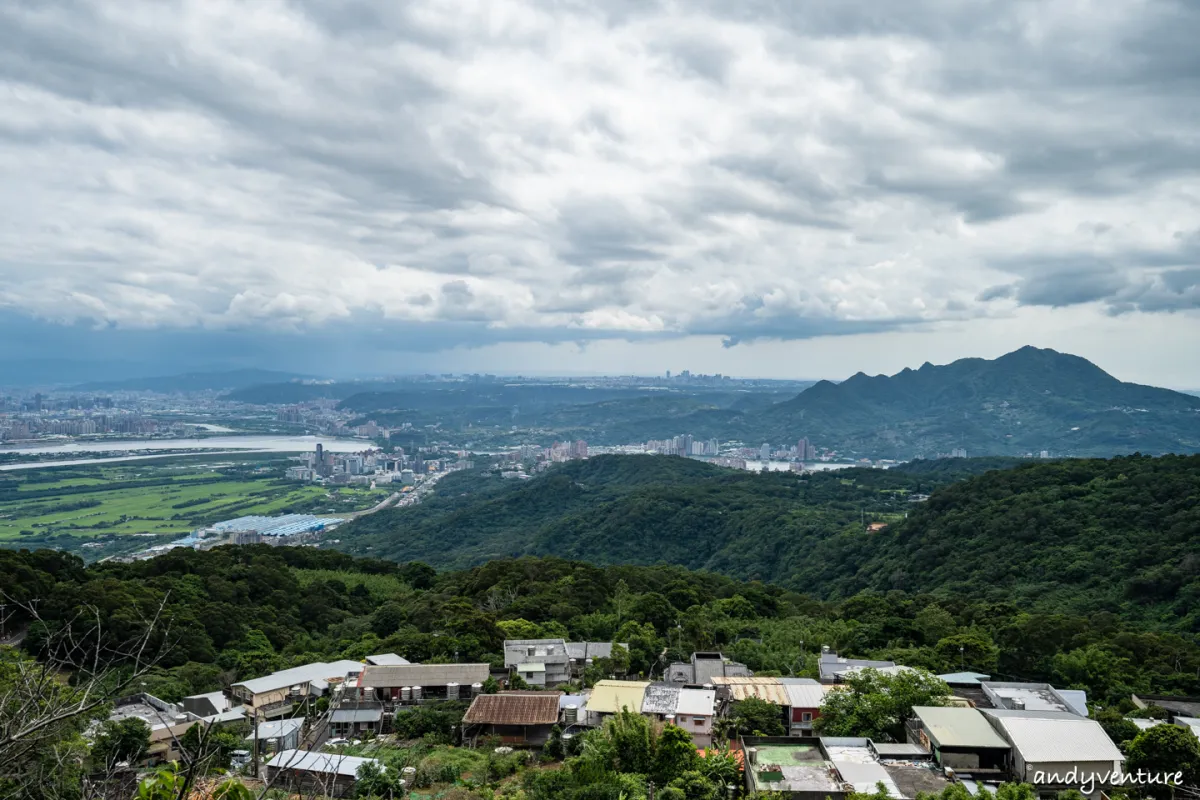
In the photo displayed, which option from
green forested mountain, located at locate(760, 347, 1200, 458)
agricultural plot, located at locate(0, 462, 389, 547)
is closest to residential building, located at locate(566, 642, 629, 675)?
agricultural plot, located at locate(0, 462, 389, 547)

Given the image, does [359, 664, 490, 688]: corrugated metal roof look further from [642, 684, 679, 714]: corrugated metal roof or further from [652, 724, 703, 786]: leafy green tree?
[652, 724, 703, 786]: leafy green tree

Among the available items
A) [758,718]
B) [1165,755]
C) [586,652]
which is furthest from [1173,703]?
[586,652]

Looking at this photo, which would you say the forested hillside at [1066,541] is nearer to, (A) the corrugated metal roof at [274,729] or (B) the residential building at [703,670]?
(B) the residential building at [703,670]

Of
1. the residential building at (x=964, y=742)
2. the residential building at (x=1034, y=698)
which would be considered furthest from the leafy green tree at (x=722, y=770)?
the residential building at (x=1034, y=698)

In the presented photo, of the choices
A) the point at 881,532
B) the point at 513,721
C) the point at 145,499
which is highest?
the point at 513,721

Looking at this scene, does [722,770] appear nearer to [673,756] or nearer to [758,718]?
[673,756]

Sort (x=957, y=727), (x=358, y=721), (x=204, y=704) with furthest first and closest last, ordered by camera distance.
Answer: (x=204, y=704) → (x=358, y=721) → (x=957, y=727)
